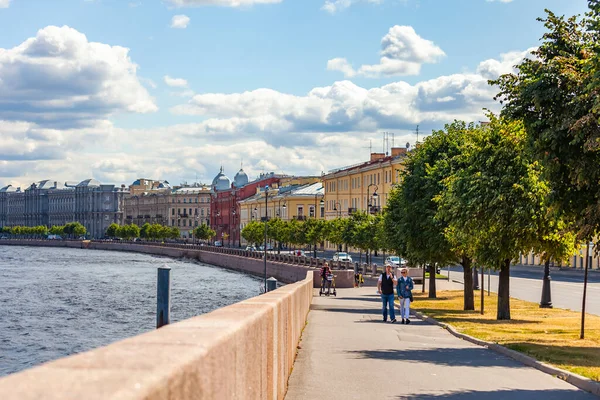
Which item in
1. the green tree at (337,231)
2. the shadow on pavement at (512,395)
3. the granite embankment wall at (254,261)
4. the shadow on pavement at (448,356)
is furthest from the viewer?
the green tree at (337,231)

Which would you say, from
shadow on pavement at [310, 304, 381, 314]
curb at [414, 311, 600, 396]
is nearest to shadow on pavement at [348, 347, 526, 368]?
curb at [414, 311, 600, 396]

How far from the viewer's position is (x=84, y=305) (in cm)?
5738

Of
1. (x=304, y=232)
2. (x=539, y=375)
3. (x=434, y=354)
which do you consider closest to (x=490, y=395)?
(x=539, y=375)

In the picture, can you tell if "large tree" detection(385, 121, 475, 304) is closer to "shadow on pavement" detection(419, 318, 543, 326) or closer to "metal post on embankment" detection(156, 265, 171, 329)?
"shadow on pavement" detection(419, 318, 543, 326)

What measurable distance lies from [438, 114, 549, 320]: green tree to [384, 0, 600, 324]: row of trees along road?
0.03 meters

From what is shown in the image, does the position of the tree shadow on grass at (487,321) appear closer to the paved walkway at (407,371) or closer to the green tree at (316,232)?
the paved walkway at (407,371)

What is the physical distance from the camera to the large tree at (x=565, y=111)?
52.6 feet

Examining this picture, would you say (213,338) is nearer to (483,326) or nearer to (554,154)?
(554,154)

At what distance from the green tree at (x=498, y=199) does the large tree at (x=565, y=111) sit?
595 centimetres

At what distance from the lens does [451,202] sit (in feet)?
91.1

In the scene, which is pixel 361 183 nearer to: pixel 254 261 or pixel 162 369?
pixel 254 261

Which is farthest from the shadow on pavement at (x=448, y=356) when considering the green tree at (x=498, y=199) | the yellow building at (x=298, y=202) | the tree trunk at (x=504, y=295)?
the yellow building at (x=298, y=202)

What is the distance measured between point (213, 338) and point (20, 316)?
48212mm

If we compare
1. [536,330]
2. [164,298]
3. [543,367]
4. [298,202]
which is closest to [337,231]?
[298,202]
